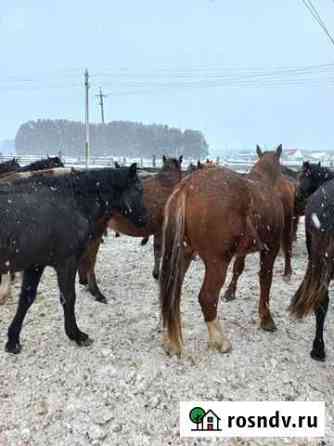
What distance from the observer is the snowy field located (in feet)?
9.45

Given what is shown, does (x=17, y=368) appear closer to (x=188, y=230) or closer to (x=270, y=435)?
(x=188, y=230)

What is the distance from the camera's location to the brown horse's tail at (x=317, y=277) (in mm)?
3699

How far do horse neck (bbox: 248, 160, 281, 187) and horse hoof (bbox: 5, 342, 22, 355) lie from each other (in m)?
3.32

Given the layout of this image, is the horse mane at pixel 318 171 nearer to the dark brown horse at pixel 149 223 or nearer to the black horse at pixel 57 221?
the dark brown horse at pixel 149 223

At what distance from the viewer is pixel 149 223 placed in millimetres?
5965

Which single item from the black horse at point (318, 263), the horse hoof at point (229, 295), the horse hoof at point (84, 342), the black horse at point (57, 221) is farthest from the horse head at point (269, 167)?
the horse hoof at point (84, 342)

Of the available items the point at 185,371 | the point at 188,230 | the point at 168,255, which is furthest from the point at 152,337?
the point at 188,230

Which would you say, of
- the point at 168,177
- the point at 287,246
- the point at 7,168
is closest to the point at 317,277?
the point at 287,246

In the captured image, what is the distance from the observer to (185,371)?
361cm

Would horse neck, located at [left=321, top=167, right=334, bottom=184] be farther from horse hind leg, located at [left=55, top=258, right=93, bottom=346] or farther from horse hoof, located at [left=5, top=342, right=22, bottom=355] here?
horse hoof, located at [left=5, top=342, right=22, bottom=355]

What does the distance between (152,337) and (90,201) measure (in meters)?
1.62

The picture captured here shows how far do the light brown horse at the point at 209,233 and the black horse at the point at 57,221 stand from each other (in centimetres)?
80

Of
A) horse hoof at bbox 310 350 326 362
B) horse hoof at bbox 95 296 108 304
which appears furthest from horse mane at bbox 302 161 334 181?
horse hoof at bbox 95 296 108 304

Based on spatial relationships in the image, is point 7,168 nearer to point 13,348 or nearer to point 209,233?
point 13,348
